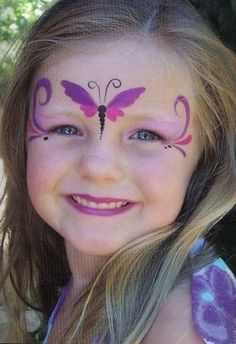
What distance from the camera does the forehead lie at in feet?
5.38

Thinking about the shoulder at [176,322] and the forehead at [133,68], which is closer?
the shoulder at [176,322]

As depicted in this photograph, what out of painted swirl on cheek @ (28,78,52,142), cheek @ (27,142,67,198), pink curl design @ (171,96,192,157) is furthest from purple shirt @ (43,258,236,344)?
painted swirl on cheek @ (28,78,52,142)

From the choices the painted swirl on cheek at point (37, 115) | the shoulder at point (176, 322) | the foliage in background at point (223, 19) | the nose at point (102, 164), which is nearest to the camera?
the shoulder at point (176, 322)

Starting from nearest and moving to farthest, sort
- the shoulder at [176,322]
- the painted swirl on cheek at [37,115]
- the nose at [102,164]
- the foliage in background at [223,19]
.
Answer: the shoulder at [176,322] < the nose at [102,164] < the painted swirl on cheek at [37,115] < the foliage in background at [223,19]

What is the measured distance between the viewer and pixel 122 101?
1.65m

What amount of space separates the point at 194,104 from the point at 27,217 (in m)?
0.76

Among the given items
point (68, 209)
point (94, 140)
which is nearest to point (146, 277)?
point (68, 209)

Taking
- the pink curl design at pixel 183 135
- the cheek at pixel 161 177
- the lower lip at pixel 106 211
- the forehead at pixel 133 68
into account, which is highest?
the forehead at pixel 133 68

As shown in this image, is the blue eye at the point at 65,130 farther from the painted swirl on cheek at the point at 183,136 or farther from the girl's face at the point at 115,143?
the painted swirl on cheek at the point at 183,136

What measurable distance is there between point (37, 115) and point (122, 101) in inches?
10.8

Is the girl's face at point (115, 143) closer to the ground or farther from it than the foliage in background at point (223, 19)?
closer to the ground

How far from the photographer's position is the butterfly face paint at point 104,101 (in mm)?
1646

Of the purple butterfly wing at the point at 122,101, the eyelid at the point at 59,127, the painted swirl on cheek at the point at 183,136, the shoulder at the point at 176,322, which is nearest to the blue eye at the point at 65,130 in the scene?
the eyelid at the point at 59,127

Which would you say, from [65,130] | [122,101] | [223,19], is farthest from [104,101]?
[223,19]
